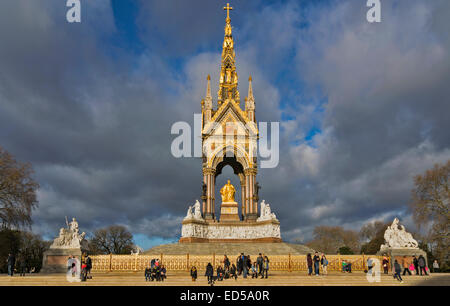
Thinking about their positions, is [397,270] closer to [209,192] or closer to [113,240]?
[209,192]

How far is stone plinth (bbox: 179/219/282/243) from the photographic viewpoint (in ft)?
107

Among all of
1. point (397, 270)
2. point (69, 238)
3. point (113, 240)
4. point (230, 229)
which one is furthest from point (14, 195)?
point (113, 240)

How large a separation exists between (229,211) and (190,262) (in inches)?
610

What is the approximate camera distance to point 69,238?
→ 22.8m

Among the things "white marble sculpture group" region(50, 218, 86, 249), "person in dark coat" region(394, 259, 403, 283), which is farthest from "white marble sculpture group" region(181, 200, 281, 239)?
"person in dark coat" region(394, 259, 403, 283)

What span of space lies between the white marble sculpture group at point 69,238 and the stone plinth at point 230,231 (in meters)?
11.3

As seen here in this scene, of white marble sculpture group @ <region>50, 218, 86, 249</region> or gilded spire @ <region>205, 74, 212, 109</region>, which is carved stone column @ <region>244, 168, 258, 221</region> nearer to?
gilded spire @ <region>205, 74, 212, 109</region>

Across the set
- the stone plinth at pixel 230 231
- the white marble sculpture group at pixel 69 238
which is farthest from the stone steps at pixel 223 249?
the white marble sculpture group at pixel 69 238

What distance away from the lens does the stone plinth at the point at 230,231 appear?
107 feet

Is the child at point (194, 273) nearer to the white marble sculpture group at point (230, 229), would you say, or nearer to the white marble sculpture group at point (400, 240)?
the white marble sculpture group at point (400, 240)

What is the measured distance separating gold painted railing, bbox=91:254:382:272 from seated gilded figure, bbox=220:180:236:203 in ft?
52.6

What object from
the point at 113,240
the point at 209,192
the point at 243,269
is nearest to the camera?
the point at 243,269
